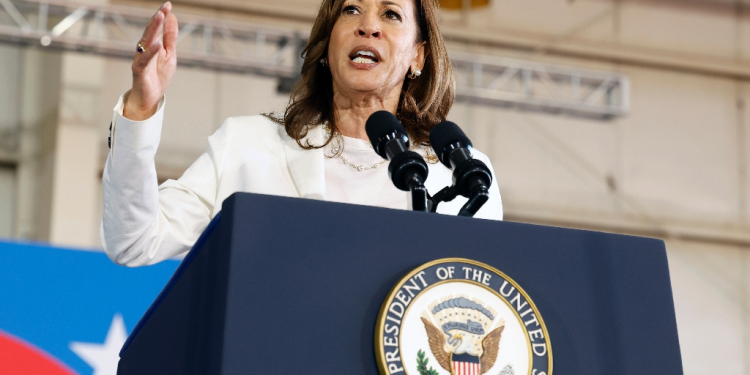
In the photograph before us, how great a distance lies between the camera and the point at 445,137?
45.3 inches

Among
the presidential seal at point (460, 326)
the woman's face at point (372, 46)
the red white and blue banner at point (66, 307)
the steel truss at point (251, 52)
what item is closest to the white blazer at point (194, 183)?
the woman's face at point (372, 46)

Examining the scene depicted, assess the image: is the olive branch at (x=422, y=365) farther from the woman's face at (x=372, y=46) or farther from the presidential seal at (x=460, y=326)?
the woman's face at (x=372, y=46)

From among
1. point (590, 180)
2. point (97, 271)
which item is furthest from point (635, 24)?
point (97, 271)

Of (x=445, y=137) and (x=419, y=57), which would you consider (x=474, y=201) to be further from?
(x=419, y=57)

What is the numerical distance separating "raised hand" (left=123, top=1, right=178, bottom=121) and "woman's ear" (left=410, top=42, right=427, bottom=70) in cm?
66

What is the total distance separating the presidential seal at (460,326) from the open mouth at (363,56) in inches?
25.9

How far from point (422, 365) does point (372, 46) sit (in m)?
0.74

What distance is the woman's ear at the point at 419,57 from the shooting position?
1749 millimetres

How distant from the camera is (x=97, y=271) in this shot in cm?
283

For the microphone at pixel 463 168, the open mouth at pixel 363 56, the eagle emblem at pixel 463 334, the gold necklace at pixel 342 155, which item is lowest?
the eagle emblem at pixel 463 334

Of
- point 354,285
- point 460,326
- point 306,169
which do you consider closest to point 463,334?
point 460,326

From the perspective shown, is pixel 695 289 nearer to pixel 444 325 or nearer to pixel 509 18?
pixel 509 18

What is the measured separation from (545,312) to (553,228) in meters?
0.10

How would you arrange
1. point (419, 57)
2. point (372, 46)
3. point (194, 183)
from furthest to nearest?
point (419, 57) → point (372, 46) → point (194, 183)
